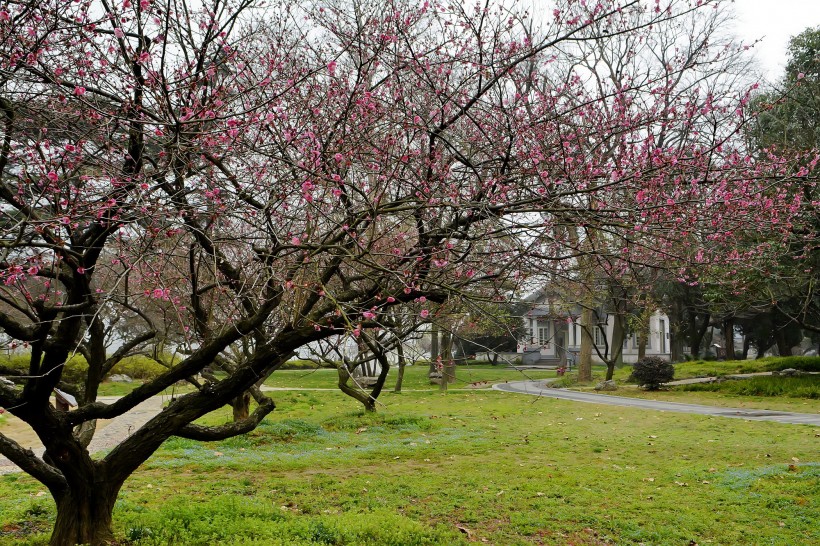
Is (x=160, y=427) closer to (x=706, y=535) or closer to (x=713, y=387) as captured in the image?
(x=706, y=535)

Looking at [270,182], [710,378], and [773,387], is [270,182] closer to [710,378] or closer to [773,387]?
[773,387]

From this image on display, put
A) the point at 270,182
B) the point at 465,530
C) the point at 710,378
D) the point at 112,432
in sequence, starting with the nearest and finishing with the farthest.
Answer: the point at 270,182
the point at 465,530
the point at 112,432
the point at 710,378

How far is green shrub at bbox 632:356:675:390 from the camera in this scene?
21.6 meters

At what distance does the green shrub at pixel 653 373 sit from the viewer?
2158 centimetres

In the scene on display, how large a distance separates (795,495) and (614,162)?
4269 mm

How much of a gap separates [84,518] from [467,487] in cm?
424

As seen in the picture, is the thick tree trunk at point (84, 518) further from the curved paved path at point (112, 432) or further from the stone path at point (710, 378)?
the stone path at point (710, 378)

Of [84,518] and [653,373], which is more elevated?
[653,373]

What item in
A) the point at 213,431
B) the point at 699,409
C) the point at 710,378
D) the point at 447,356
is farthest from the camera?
the point at 710,378

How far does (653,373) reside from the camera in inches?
851

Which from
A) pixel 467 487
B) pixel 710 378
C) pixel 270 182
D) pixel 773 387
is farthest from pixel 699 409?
pixel 270 182

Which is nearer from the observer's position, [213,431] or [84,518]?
[84,518]

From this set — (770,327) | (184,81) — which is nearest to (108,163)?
(184,81)

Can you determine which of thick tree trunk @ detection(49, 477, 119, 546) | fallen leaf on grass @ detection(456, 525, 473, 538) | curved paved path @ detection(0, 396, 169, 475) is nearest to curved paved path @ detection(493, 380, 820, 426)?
fallen leaf on grass @ detection(456, 525, 473, 538)
